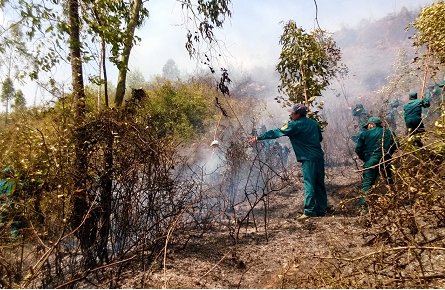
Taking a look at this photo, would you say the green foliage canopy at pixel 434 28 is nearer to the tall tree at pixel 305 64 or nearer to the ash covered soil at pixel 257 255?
the tall tree at pixel 305 64

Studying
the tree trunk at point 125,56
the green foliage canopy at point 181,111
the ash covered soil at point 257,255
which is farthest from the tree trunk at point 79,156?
the green foliage canopy at point 181,111

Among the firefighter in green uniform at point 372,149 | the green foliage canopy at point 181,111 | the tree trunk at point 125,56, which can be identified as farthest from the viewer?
the green foliage canopy at point 181,111

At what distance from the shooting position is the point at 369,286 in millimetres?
2016

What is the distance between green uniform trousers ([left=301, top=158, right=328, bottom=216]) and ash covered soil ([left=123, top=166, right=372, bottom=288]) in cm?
26

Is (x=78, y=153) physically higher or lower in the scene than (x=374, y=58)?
lower

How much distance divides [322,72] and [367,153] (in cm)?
231

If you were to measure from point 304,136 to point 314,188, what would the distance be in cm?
92

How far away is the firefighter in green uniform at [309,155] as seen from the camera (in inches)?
182

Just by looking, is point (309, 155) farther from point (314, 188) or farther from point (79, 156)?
point (79, 156)

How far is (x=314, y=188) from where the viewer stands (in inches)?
183

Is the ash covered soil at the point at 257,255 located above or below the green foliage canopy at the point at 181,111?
below

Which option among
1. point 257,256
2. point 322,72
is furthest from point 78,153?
point 322,72

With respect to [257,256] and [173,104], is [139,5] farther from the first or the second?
[173,104]

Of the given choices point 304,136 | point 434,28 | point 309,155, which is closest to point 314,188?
point 309,155
